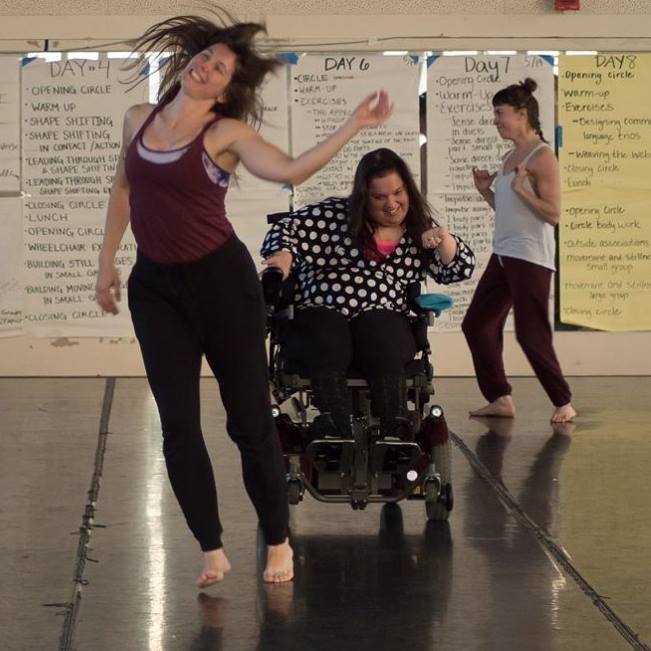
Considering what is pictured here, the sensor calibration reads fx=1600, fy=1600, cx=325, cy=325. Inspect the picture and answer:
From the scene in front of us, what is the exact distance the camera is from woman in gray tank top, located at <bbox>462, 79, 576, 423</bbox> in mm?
7613

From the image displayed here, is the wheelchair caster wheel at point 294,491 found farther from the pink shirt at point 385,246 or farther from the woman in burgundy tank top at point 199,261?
the pink shirt at point 385,246

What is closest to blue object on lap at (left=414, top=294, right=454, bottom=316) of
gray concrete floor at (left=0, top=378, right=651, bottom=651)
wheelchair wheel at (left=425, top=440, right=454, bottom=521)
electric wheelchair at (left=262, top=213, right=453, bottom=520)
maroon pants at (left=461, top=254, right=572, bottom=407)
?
electric wheelchair at (left=262, top=213, right=453, bottom=520)

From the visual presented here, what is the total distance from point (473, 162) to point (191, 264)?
244 inches

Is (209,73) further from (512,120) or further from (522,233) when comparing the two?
(522,233)

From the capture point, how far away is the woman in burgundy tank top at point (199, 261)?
4.18 metres

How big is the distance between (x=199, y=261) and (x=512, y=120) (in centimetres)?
372

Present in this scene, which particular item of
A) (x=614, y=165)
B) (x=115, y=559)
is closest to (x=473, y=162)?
(x=614, y=165)

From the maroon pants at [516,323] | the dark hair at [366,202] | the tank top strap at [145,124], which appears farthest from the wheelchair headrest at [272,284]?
the maroon pants at [516,323]

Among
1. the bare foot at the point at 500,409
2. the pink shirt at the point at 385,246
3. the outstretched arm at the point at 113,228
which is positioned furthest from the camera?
the bare foot at the point at 500,409

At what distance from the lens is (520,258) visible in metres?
7.79

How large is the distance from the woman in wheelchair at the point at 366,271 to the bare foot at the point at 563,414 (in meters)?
2.47

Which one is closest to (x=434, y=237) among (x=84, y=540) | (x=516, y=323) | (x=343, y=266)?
(x=343, y=266)

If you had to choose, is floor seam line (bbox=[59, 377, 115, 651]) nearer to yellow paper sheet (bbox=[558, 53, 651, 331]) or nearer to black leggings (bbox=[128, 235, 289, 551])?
black leggings (bbox=[128, 235, 289, 551])

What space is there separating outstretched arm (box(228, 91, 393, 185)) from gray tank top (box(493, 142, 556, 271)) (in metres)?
3.77
